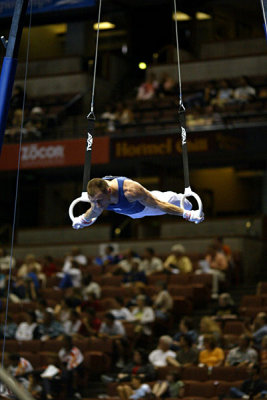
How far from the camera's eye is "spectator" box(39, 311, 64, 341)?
53.5 feet

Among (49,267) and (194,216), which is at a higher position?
(194,216)

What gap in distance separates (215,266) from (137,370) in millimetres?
4479

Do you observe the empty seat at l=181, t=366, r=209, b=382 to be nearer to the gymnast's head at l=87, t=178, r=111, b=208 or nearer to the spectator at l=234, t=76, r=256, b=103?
the gymnast's head at l=87, t=178, r=111, b=208

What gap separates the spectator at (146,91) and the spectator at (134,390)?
443 inches

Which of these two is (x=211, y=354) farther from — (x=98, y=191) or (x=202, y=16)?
(x=202, y=16)

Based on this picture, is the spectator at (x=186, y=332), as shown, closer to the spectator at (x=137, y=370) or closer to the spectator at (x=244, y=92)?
the spectator at (x=137, y=370)

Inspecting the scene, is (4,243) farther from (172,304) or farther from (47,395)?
(47,395)

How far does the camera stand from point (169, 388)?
13.5 meters

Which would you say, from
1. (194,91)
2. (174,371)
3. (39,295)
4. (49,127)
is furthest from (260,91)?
(174,371)

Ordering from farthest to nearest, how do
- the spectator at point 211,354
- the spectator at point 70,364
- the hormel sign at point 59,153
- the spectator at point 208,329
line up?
the hormel sign at point 59,153, the spectator at point 70,364, the spectator at point 208,329, the spectator at point 211,354

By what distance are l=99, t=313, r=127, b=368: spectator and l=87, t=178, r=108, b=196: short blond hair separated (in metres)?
7.58

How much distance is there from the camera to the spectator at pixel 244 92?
21219mm

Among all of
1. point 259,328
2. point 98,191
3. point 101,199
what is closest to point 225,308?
point 259,328

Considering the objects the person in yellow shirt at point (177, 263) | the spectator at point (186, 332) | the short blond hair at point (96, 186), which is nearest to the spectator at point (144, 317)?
the spectator at point (186, 332)
